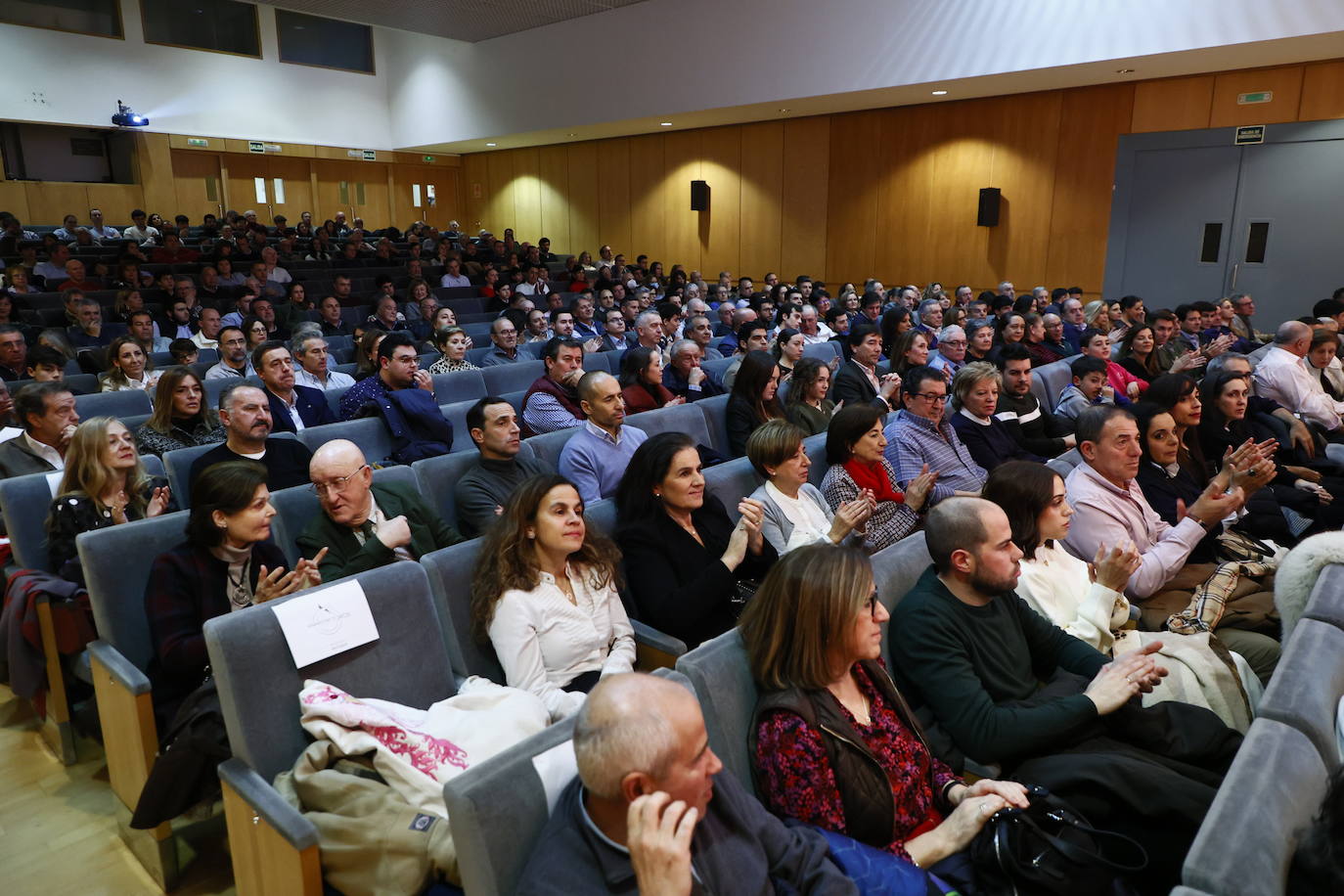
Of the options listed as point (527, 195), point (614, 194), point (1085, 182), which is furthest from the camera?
point (527, 195)

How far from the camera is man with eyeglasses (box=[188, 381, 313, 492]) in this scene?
10.6 feet

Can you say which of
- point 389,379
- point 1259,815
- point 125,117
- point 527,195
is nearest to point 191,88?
point 125,117

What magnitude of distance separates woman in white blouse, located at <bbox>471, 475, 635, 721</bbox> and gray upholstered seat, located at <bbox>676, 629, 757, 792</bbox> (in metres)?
0.53

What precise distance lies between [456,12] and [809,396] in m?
11.1

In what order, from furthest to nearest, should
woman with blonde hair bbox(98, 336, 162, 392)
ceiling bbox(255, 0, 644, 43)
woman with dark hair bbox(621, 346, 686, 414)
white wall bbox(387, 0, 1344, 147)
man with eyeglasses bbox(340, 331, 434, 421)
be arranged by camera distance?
ceiling bbox(255, 0, 644, 43)
white wall bbox(387, 0, 1344, 147)
woman with blonde hair bbox(98, 336, 162, 392)
woman with dark hair bbox(621, 346, 686, 414)
man with eyeglasses bbox(340, 331, 434, 421)

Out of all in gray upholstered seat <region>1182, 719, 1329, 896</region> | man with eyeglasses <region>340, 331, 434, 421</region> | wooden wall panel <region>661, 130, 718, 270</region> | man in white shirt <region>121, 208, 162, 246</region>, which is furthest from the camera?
wooden wall panel <region>661, 130, 718, 270</region>

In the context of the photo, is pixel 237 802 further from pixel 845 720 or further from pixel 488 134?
pixel 488 134

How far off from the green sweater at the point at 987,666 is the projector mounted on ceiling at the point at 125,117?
Answer: 1628 cm

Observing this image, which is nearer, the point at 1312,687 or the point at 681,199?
the point at 1312,687

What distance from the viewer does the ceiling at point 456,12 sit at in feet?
39.7

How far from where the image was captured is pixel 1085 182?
10.7 metres

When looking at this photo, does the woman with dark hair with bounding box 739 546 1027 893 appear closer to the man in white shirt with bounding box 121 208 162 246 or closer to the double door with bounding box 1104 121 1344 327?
the double door with bounding box 1104 121 1344 327

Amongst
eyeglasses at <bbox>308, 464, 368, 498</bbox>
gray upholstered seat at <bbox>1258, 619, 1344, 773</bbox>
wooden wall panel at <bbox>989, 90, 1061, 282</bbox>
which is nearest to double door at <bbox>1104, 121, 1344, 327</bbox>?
wooden wall panel at <bbox>989, 90, 1061, 282</bbox>

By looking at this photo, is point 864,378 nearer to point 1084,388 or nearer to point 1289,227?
point 1084,388
